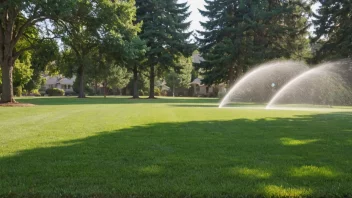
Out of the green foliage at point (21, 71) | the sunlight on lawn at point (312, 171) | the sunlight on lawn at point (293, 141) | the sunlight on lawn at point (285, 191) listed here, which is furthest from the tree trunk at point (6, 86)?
the sunlight on lawn at point (285, 191)

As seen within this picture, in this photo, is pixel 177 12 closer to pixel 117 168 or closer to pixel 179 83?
pixel 179 83

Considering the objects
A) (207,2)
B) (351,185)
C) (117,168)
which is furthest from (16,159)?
(207,2)

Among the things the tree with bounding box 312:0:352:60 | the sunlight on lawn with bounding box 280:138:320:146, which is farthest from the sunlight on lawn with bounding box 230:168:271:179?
the tree with bounding box 312:0:352:60

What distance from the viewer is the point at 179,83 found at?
233ft

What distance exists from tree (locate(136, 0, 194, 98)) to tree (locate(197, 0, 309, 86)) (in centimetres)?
296

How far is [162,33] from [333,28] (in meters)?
19.8

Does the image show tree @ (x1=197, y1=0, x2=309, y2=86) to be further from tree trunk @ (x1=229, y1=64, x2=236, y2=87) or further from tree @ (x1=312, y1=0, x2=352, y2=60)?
tree @ (x1=312, y1=0, x2=352, y2=60)

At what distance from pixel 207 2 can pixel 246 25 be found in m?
7.63

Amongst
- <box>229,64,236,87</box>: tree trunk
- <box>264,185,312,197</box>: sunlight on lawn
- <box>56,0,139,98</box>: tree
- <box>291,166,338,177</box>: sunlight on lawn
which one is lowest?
<box>264,185,312,197</box>: sunlight on lawn

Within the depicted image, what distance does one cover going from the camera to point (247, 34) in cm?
4241

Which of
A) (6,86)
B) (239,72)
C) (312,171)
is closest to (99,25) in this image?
(6,86)

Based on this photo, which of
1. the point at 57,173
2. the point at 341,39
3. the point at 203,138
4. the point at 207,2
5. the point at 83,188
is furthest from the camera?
the point at 207,2

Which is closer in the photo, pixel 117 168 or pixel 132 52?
pixel 117 168

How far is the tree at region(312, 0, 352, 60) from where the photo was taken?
111 feet
